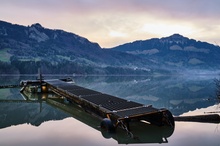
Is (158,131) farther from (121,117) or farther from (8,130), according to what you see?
(8,130)

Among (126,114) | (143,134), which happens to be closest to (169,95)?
(126,114)

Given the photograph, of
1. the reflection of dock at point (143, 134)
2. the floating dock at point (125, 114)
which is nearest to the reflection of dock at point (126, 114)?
the floating dock at point (125, 114)

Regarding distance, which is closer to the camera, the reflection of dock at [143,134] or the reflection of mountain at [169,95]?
the reflection of dock at [143,134]

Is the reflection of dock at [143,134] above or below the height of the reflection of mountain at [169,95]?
above

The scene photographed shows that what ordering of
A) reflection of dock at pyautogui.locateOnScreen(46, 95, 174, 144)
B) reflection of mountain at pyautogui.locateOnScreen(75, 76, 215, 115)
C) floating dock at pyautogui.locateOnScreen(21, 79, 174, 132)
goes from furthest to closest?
reflection of mountain at pyautogui.locateOnScreen(75, 76, 215, 115), floating dock at pyautogui.locateOnScreen(21, 79, 174, 132), reflection of dock at pyautogui.locateOnScreen(46, 95, 174, 144)

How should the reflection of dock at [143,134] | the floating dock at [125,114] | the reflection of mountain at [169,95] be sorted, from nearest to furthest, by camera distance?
the reflection of dock at [143,134] < the floating dock at [125,114] < the reflection of mountain at [169,95]

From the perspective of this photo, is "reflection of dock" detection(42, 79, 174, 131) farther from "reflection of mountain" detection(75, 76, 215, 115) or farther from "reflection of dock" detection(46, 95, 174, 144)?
"reflection of mountain" detection(75, 76, 215, 115)

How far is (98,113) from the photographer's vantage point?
59.8 ft

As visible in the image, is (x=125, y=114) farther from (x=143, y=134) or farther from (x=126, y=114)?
(x=143, y=134)

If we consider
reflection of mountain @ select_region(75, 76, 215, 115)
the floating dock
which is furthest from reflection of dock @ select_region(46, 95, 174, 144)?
reflection of mountain @ select_region(75, 76, 215, 115)

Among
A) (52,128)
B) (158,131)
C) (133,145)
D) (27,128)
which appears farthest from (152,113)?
(27,128)

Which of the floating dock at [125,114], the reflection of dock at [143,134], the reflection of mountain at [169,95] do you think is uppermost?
the floating dock at [125,114]

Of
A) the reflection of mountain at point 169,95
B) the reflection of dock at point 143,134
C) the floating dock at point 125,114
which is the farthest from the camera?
the reflection of mountain at point 169,95

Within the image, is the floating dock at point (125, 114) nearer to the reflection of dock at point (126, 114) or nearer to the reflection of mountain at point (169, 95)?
the reflection of dock at point (126, 114)
